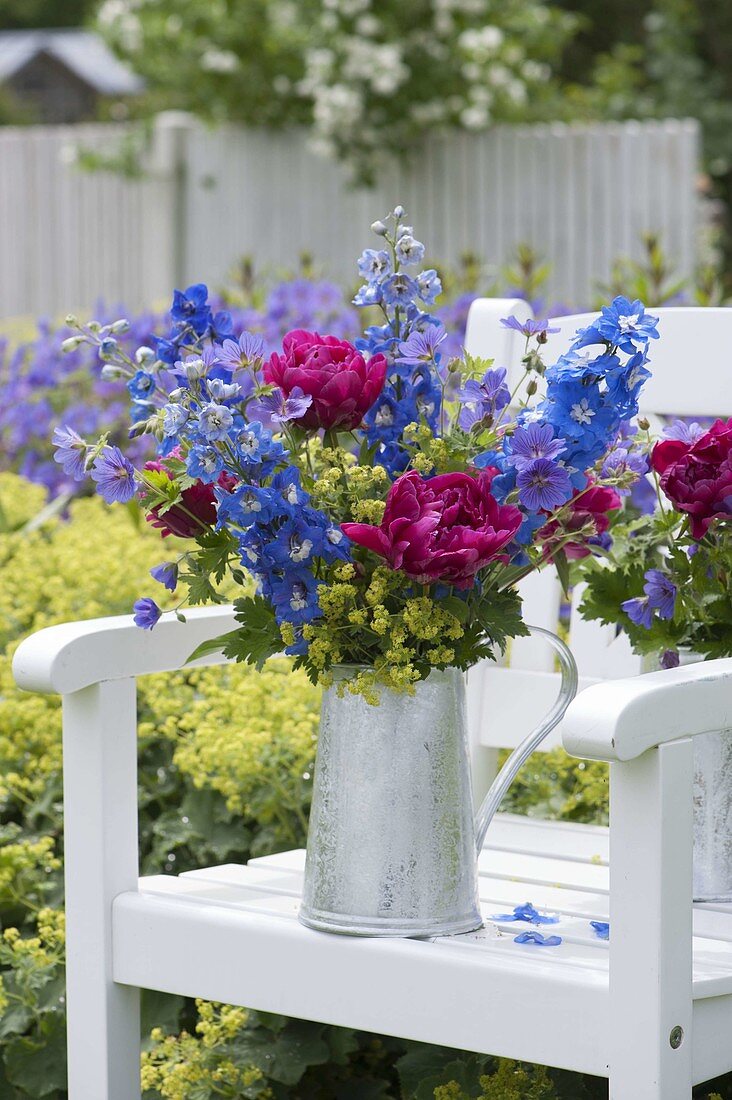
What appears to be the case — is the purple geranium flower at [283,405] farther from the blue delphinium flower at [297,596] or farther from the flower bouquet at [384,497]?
the blue delphinium flower at [297,596]

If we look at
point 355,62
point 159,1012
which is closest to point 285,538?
point 159,1012

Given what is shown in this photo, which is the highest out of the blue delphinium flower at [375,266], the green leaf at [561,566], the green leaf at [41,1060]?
the blue delphinium flower at [375,266]

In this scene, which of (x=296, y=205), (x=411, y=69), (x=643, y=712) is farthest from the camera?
(x=296, y=205)

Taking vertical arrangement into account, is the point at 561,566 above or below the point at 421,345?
below

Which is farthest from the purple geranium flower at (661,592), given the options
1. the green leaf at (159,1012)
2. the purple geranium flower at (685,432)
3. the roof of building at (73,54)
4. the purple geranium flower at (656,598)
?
the roof of building at (73,54)

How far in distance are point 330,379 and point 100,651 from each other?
371 millimetres

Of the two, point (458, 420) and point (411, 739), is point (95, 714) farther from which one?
point (458, 420)

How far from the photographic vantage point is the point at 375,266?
4.52ft

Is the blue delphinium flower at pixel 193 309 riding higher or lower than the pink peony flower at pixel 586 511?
higher

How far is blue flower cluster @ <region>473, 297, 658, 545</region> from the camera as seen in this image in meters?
1.24

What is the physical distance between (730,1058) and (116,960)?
0.55 meters

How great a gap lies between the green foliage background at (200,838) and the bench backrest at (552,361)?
0.10 metres

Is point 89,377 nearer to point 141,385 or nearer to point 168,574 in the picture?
point 141,385

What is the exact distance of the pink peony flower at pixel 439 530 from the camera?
1.22 m
